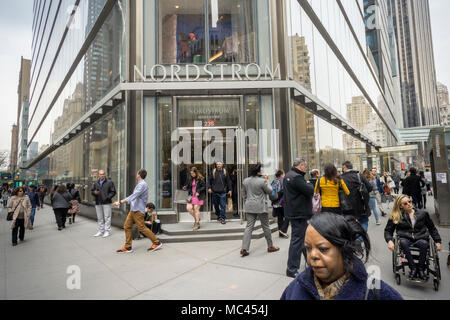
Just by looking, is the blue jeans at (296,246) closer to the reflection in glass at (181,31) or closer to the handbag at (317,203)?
the handbag at (317,203)

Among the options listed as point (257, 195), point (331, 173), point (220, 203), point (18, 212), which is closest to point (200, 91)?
point (220, 203)

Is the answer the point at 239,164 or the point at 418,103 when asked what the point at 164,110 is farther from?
the point at 418,103

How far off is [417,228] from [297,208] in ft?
6.17

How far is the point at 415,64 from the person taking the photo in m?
131

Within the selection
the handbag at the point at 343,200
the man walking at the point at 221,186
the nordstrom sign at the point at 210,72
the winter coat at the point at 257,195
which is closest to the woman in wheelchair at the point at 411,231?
the handbag at the point at 343,200

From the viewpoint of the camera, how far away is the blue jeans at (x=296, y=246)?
452 centimetres

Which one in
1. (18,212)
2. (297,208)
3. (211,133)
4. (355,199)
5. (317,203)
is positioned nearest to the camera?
(297,208)

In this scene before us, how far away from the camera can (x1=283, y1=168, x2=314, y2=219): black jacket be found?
4.72m

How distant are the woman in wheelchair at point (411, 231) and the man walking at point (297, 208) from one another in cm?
133

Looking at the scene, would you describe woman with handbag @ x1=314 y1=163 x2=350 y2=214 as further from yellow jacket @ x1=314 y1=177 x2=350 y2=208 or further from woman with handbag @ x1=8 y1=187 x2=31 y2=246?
woman with handbag @ x1=8 y1=187 x2=31 y2=246

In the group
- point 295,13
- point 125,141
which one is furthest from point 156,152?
point 295,13

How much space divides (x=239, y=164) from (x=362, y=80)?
2405 centimetres

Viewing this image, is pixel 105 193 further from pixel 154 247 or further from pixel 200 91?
pixel 200 91

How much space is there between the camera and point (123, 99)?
10852 mm
